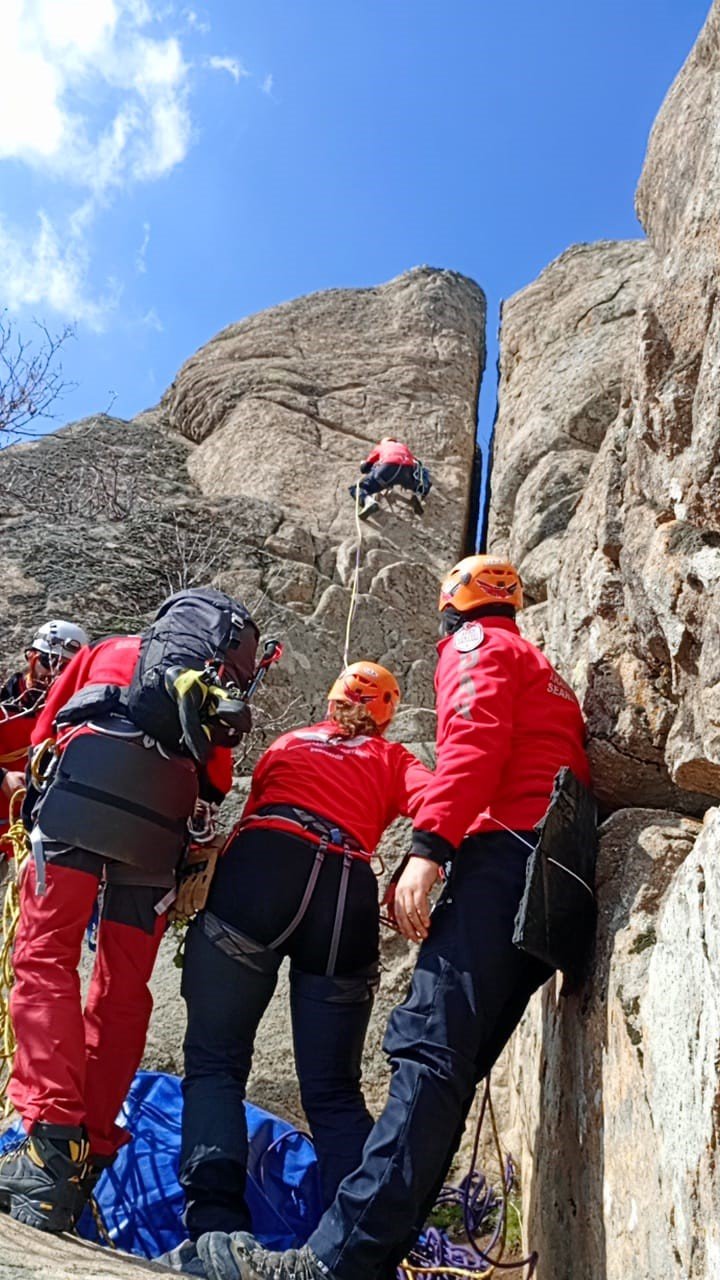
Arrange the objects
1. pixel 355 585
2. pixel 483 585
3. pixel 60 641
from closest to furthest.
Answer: pixel 483 585 < pixel 60 641 < pixel 355 585

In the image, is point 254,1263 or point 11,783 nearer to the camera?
point 254,1263

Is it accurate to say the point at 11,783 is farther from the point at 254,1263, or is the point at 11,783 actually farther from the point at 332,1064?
the point at 254,1263

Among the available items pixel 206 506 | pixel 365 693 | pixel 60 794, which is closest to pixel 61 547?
pixel 206 506

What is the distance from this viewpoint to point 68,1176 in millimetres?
3090

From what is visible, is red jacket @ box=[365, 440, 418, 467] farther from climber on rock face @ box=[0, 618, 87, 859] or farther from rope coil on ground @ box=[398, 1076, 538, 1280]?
rope coil on ground @ box=[398, 1076, 538, 1280]

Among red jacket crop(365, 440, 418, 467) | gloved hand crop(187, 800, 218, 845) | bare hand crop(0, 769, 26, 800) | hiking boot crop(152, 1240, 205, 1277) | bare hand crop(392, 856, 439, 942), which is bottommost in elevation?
hiking boot crop(152, 1240, 205, 1277)

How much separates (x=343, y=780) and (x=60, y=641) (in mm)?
2453

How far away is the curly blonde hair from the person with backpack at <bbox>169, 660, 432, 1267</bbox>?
324 millimetres

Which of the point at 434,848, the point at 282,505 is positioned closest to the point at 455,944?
the point at 434,848

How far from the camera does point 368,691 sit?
448 centimetres

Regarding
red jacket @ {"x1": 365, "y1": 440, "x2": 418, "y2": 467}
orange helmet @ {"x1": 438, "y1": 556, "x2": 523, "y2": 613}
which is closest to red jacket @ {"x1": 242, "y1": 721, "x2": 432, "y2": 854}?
orange helmet @ {"x1": 438, "y1": 556, "x2": 523, "y2": 613}

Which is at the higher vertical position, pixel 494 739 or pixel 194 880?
pixel 494 739

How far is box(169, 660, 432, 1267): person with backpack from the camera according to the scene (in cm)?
328

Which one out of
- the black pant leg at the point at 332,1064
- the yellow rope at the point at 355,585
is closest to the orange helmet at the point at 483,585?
the black pant leg at the point at 332,1064
